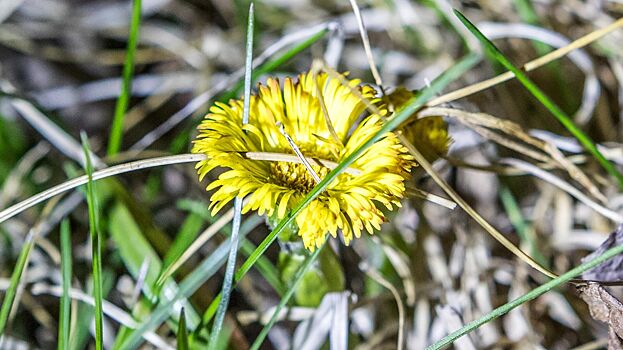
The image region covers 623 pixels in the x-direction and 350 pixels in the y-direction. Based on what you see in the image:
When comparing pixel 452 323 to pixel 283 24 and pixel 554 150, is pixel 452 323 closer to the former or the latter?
pixel 554 150

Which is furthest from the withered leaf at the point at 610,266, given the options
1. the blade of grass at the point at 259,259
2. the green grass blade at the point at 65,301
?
the green grass blade at the point at 65,301

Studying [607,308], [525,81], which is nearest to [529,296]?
[607,308]

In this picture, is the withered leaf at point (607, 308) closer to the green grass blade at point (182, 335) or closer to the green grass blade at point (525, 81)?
Answer: the green grass blade at point (525, 81)

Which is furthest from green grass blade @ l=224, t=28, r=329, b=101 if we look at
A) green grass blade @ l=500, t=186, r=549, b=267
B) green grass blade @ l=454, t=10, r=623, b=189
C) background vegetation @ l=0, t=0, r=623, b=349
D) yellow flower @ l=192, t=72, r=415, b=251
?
green grass blade @ l=500, t=186, r=549, b=267

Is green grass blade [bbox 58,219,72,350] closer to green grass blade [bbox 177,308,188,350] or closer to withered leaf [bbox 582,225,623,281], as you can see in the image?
green grass blade [bbox 177,308,188,350]

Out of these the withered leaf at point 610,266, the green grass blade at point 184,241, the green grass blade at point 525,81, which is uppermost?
the green grass blade at point 525,81

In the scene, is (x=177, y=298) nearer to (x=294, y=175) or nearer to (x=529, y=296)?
(x=294, y=175)
